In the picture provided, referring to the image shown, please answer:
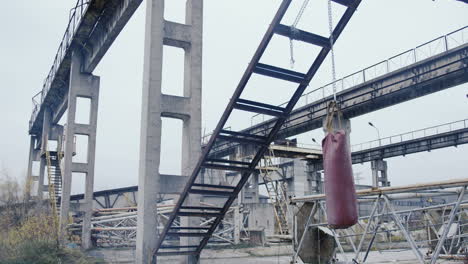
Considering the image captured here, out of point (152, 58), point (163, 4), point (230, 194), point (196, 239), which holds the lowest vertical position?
point (196, 239)

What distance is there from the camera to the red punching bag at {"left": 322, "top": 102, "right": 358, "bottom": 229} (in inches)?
202

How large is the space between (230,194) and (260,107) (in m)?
2.88

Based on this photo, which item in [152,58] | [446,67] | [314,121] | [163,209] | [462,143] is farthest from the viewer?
[462,143]

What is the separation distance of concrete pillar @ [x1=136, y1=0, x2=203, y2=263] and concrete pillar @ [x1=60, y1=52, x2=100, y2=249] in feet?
48.1

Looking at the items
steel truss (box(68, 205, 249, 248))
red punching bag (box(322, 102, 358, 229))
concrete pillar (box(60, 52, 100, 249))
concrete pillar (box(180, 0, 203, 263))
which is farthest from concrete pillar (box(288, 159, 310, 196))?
red punching bag (box(322, 102, 358, 229))

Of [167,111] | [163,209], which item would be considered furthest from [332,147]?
[163,209]

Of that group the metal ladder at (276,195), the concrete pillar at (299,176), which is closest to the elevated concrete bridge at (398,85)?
the metal ladder at (276,195)

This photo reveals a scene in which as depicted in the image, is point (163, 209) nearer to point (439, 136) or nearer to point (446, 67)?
point (446, 67)

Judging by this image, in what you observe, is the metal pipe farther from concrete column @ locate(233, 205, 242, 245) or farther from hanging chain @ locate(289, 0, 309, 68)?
concrete column @ locate(233, 205, 242, 245)

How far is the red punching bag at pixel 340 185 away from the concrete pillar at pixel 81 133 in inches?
916

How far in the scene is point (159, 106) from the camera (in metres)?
13.3

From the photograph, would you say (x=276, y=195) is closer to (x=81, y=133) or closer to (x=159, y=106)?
(x=81, y=133)

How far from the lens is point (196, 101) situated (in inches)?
556

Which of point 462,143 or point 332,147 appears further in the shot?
point 462,143
